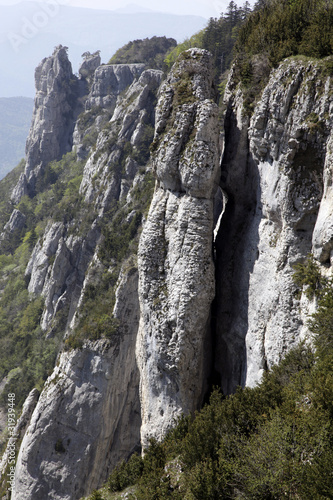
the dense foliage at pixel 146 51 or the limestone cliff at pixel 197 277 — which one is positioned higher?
the dense foliage at pixel 146 51

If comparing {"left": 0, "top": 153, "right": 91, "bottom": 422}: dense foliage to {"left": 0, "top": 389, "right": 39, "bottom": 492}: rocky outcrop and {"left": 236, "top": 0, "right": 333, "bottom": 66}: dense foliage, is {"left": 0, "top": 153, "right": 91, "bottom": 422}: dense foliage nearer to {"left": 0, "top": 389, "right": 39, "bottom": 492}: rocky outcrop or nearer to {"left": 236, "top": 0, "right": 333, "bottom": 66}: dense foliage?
{"left": 0, "top": 389, "right": 39, "bottom": 492}: rocky outcrop

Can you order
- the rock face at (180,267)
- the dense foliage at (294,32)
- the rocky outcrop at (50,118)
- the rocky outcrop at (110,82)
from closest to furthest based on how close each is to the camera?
the dense foliage at (294,32)
the rock face at (180,267)
the rocky outcrop at (110,82)
the rocky outcrop at (50,118)

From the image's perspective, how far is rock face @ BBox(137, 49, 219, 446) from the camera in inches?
816

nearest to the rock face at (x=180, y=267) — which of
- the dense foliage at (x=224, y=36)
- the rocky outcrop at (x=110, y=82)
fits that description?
the dense foliage at (x=224, y=36)

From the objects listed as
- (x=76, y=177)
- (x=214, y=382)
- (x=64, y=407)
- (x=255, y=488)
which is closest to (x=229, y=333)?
(x=214, y=382)

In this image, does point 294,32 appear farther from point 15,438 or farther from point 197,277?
point 15,438

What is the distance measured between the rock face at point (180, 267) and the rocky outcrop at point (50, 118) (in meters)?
97.7

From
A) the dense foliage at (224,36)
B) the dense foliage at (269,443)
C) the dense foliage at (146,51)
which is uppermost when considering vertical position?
the dense foliage at (146,51)

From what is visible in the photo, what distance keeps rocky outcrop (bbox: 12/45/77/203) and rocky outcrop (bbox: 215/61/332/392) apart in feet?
328

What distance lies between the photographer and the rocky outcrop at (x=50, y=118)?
371 ft

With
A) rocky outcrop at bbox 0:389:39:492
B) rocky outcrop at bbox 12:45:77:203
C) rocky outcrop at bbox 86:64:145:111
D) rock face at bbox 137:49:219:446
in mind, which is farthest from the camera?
rocky outcrop at bbox 12:45:77:203

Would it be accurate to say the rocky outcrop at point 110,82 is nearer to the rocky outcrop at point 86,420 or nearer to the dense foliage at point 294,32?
the rocky outcrop at point 86,420

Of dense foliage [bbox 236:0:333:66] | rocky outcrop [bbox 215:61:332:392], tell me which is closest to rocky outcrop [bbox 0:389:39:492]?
rocky outcrop [bbox 215:61:332:392]

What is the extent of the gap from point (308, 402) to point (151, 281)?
12.2m
